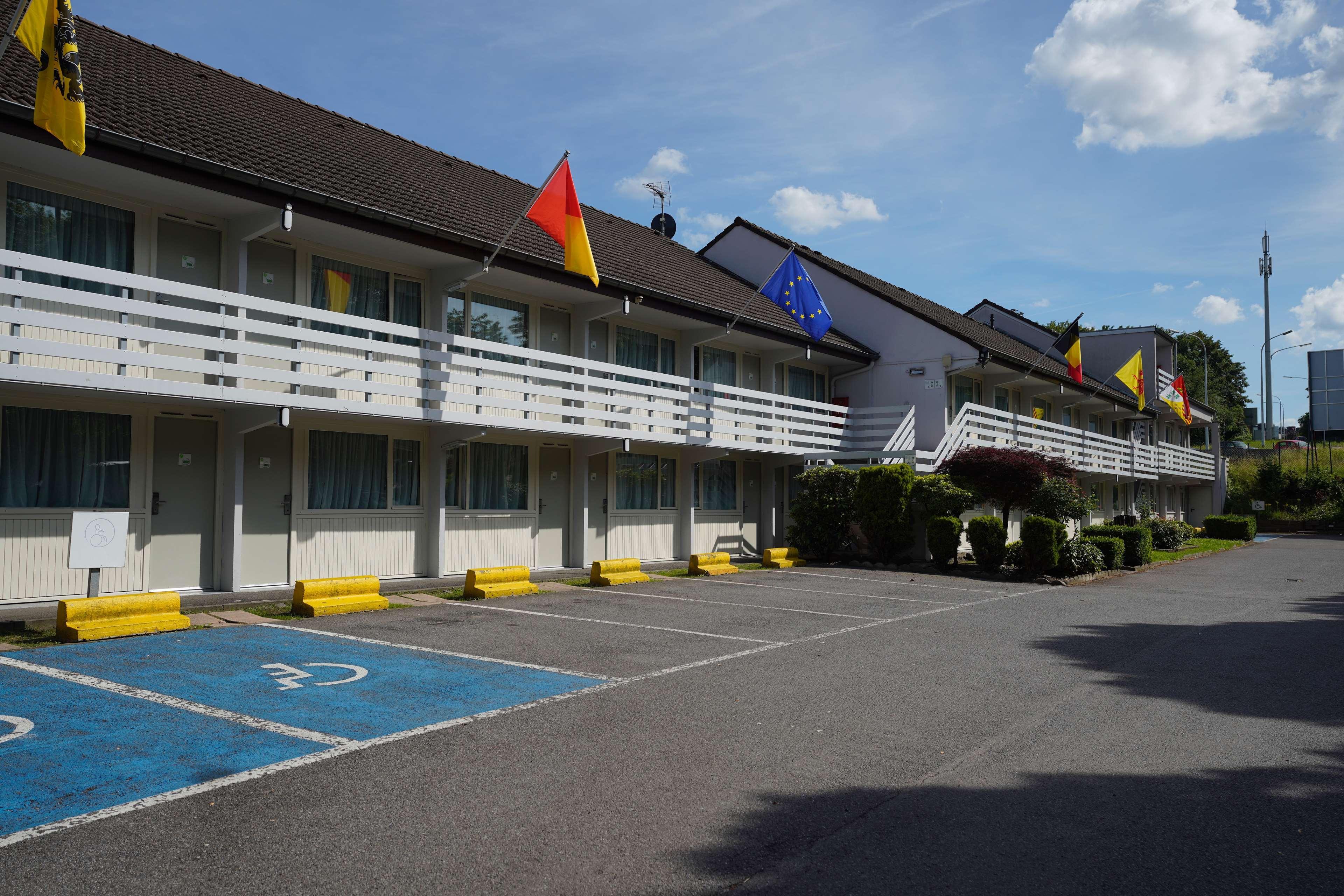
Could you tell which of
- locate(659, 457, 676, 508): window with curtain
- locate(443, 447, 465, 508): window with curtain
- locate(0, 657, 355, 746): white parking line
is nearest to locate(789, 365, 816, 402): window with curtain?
locate(659, 457, 676, 508): window with curtain

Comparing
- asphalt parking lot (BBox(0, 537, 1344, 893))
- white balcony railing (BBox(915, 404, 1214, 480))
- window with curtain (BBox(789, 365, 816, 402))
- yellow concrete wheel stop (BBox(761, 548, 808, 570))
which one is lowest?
asphalt parking lot (BBox(0, 537, 1344, 893))

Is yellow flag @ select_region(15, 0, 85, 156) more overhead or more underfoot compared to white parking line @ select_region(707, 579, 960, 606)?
more overhead

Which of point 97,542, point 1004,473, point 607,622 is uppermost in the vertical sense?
point 1004,473

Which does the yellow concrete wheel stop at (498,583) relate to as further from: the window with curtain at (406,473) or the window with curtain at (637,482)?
the window with curtain at (637,482)

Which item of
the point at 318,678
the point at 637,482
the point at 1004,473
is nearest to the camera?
the point at 318,678

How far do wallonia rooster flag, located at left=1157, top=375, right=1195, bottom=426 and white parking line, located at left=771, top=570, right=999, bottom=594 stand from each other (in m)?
24.6

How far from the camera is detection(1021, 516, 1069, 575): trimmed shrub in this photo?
19.2 metres

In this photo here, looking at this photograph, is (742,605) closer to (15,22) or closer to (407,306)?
(407,306)

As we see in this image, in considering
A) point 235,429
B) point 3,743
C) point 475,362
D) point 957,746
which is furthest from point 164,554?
point 957,746

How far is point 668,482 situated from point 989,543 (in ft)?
22.9

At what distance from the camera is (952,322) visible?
33.6 meters

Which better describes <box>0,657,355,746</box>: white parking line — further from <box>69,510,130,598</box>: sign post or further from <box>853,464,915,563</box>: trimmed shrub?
<box>853,464,915,563</box>: trimmed shrub

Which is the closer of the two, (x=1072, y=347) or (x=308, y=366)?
(x=308, y=366)

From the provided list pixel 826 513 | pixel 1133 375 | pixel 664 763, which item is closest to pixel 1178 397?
pixel 1133 375
